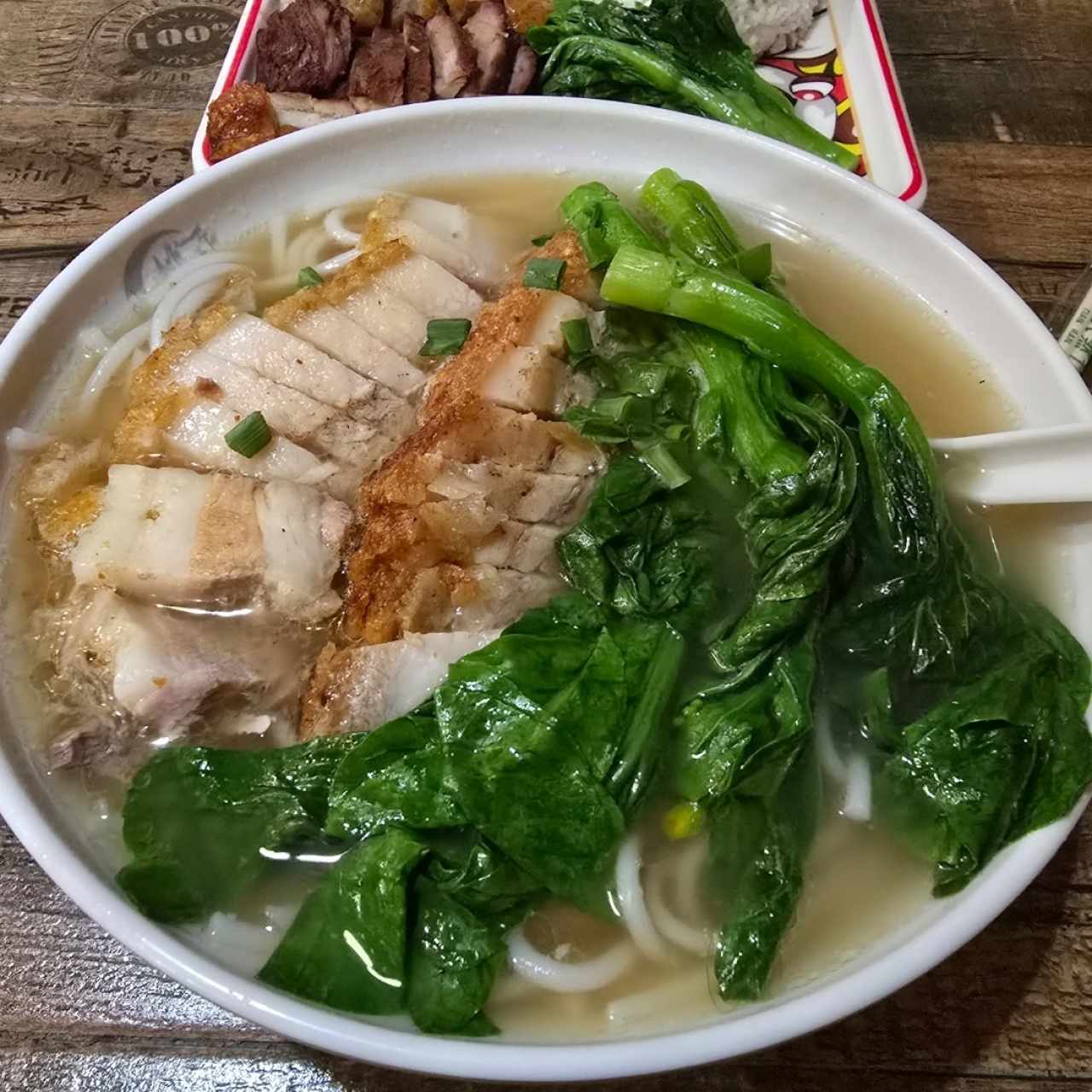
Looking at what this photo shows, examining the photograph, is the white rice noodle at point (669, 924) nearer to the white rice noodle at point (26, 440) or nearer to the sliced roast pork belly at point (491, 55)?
the white rice noodle at point (26, 440)

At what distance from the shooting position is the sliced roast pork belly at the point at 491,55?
111 inches

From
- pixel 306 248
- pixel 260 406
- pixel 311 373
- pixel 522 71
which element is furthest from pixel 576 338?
pixel 522 71

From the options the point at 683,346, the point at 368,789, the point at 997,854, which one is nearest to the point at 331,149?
the point at 683,346

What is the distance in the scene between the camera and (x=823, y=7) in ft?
10.1

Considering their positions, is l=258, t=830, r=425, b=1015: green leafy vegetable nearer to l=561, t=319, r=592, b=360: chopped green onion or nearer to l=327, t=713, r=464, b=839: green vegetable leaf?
l=327, t=713, r=464, b=839: green vegetable leaf

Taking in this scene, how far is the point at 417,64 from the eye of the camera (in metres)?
2.84

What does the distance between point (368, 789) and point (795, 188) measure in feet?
5.55

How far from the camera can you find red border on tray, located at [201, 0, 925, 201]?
2496mm

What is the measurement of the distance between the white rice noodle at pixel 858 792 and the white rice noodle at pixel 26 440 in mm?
1656

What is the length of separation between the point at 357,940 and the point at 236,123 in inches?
A: 89.8

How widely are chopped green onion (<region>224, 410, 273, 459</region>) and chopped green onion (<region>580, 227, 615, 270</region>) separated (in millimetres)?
803

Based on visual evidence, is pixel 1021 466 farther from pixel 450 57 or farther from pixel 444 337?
pixel 450 57

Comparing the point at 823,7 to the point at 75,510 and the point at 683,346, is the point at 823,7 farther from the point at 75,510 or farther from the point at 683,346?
the point at 75,510

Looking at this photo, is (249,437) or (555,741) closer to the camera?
(555,741)
